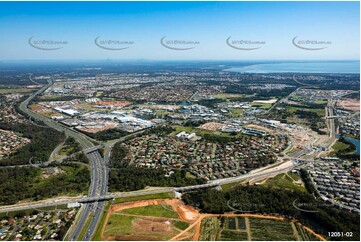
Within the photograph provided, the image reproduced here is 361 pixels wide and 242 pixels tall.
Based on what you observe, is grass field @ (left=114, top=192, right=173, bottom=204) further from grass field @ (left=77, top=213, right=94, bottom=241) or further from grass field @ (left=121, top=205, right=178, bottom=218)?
grass field @ (left=77, top=213, right=94, bottom=241)

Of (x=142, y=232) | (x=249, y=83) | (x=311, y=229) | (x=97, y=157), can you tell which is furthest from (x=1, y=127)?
(x=249, y=83)

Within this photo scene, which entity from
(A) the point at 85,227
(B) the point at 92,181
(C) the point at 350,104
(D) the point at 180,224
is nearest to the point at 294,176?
(D) the point at 180,224

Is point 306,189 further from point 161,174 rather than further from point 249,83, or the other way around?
point 249,83

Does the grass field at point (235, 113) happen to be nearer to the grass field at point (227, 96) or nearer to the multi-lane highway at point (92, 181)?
the grass field at point (227, 96)

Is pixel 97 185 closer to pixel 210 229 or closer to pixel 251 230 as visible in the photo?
pixel 210 229

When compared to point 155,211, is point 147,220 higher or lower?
lower

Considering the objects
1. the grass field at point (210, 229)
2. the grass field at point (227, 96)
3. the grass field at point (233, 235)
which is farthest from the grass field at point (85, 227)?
the grass field at point (227, 96)
